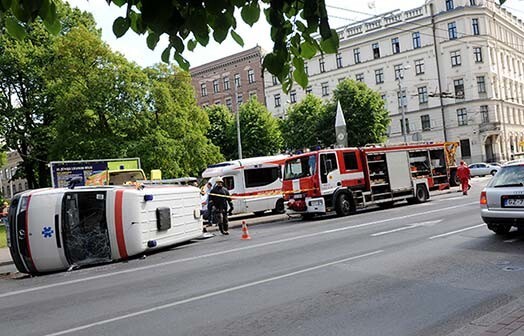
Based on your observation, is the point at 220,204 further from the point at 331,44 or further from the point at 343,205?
the point at 331,44

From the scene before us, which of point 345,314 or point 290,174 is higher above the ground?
point 290,174

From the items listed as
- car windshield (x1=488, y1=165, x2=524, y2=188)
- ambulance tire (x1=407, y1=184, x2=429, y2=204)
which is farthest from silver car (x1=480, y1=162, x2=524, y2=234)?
ambulance tire (x1=407, y1=184, x2=429, y2=204)

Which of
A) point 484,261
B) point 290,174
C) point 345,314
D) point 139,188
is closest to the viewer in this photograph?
point 345,314

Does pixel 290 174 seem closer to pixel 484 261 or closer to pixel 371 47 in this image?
pixel 484 261

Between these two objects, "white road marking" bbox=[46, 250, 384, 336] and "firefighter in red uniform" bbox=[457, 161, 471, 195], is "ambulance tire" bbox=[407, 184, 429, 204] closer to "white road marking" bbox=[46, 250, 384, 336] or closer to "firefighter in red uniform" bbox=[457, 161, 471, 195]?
"firefighter in red uniform" bbox=[457, 161, 471, 195]

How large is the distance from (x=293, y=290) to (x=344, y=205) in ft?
41.4

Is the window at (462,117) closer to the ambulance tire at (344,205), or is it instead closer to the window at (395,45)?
the window at (395,45)

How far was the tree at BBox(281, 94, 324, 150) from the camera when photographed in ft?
160

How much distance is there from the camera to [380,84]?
62312 mm

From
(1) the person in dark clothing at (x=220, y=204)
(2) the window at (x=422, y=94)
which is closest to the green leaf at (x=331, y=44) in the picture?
(1) the person in dark clothing at (x=220, y=204)

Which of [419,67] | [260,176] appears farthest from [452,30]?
[260,176]

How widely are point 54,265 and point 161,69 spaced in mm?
21375

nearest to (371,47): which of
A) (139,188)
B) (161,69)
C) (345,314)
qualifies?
(161,69)

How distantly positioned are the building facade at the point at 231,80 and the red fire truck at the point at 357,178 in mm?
45227
